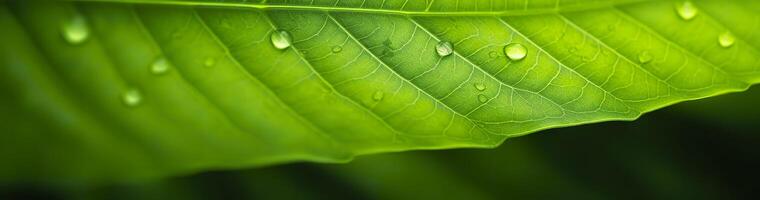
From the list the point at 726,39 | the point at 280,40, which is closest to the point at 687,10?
the point at 726,39

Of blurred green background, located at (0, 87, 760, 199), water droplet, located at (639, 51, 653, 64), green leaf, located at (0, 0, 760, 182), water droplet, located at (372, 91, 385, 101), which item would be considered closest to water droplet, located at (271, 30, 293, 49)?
green leaf, located at (0, 0, 760, 182)

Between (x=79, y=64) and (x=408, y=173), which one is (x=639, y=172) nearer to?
(x=408, y=173)

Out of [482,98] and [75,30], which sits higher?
[75,30]

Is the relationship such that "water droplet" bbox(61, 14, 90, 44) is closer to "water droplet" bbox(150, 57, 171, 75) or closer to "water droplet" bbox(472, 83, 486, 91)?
"water droplet" bbox(150, 57, 171, 75)

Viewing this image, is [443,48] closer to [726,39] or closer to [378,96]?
[378,96]

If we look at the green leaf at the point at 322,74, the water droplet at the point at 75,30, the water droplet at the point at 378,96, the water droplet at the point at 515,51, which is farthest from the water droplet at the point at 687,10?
the water droplet at the point at 75,30

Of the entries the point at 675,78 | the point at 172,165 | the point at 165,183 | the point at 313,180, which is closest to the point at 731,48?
the point at 675,78
